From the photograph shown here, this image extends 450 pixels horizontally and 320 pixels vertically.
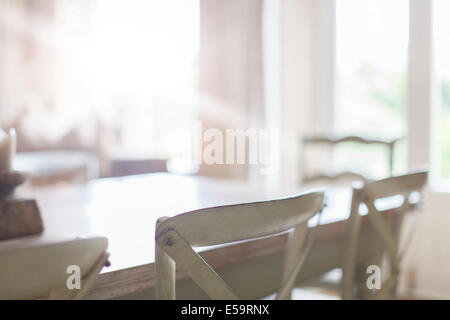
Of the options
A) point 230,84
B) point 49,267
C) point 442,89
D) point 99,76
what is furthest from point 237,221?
point 99,76

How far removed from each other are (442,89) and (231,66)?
1410 millimetres

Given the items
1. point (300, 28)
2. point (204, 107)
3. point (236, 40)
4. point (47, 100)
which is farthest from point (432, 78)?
point (47, 100)

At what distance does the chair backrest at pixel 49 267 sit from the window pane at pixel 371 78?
2.78 metres

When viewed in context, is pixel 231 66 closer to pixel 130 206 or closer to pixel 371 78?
pixel 371 78

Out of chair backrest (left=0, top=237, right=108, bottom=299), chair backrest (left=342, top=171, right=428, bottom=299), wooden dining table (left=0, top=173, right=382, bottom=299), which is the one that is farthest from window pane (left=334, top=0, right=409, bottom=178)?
chair backrest (left=0, top=237, right=108, bottom=299)

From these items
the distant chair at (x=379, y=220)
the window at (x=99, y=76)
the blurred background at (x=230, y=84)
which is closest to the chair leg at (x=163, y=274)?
the distant chair at (x=379, y=220)

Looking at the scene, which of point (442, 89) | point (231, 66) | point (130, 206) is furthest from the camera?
point (231, 66)

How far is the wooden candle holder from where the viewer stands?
752mm

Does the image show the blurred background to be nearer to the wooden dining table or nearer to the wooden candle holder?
the wooden dining table

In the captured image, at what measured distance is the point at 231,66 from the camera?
336cm

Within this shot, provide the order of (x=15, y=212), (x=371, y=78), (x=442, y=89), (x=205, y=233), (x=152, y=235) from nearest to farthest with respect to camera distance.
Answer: (x=205, y=233) < (x=15, y=212) < (x=152, y=235) < (x=442, y=89) < (x=371, y=78)

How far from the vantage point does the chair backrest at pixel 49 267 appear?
371 mm
